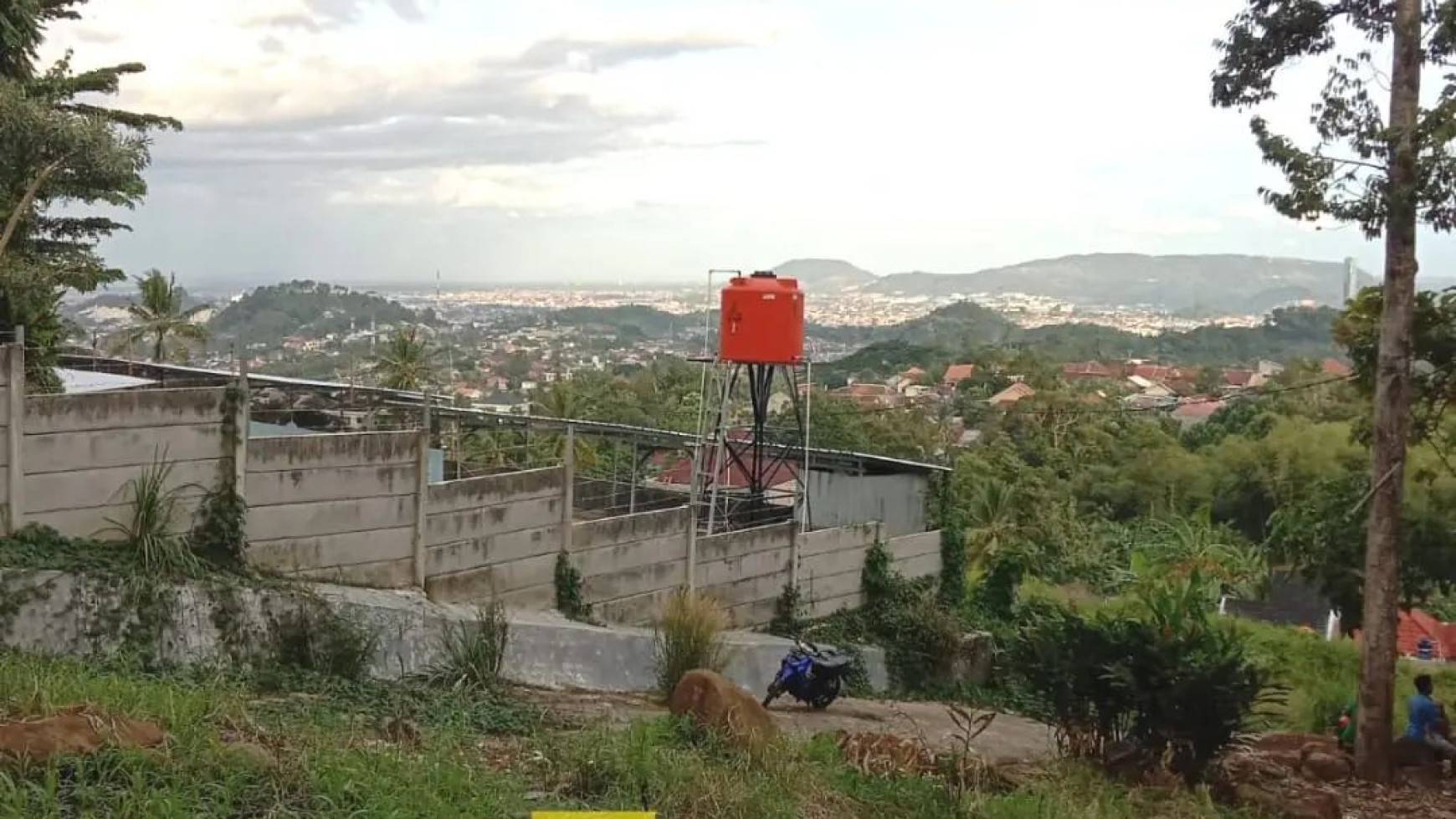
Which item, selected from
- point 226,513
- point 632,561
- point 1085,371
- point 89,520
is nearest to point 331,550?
point 226,513

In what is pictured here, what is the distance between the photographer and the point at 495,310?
284ft

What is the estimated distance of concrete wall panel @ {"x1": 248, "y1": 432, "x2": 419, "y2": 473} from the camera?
888 centimetres

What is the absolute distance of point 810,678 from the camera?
10.2m

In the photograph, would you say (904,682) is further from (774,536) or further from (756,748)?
(756,748)

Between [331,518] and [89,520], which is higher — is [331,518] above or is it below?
below

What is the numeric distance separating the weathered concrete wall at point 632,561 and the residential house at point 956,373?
45.3 meters

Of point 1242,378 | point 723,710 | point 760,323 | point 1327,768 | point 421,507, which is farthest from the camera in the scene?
point 1242,378

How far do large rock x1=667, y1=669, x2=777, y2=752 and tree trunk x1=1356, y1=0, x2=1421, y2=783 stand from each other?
5127mm

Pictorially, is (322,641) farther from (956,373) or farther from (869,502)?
(956,373)

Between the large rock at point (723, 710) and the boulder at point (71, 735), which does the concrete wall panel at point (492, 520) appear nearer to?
the large rock at point (723, 710)

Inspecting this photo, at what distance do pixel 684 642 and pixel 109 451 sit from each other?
4410mm

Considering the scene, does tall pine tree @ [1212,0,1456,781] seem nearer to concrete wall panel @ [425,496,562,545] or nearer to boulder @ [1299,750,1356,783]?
boulder @ [1299,750,1356,783]

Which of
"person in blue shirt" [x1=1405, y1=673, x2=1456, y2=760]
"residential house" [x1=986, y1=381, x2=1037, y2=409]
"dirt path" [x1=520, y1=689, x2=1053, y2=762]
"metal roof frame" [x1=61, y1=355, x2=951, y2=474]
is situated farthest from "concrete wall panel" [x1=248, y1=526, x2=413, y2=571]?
"residential house" [x1=986, y1=381, x2=1037, y2=409]

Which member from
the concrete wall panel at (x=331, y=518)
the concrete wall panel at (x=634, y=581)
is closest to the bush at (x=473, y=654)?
the concrete wall panel at (x=331, y=518)
